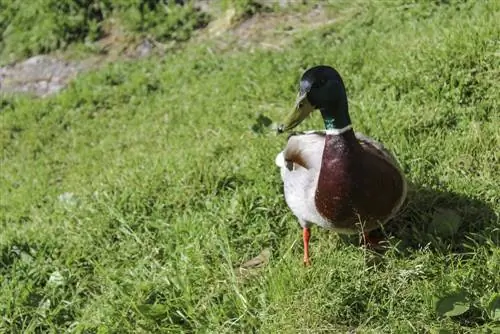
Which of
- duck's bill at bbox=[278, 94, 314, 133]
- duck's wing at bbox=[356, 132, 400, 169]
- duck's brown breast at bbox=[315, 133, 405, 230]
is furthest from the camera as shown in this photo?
duck's wing at bbox=[356, 132, 400, 169]

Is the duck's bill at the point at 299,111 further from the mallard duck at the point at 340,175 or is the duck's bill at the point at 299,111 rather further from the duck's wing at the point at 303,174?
the duck's wing at the point at 303,174

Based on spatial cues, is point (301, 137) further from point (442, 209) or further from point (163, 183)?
point (163, 183)

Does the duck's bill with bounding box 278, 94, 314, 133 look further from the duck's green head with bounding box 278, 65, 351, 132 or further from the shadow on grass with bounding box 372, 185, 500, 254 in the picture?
the shadow on grass with bounding box 372, 185, 500, 254

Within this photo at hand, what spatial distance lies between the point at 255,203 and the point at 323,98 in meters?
1.04

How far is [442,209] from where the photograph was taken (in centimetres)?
353

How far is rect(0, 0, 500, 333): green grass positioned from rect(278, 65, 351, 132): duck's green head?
2.01ft

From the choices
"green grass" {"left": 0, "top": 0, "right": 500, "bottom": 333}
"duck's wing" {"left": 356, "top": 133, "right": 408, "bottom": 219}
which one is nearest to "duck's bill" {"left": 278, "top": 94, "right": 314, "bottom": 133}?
"duck's wing" {"left": 356, "top": 133, "right": 408, "bottom": 219}

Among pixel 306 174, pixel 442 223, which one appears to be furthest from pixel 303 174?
pixel 442 223

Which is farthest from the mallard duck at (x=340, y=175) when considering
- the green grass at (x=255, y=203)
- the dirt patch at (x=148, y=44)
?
the dirt patch at (x=148, y=44)

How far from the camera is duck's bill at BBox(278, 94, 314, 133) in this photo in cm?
321

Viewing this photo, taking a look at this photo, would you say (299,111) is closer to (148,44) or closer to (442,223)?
(442,223)

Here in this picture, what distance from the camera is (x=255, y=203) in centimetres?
406

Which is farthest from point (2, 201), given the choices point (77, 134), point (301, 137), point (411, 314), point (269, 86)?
point (411, 314)

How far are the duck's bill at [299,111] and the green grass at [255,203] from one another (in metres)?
0.62
